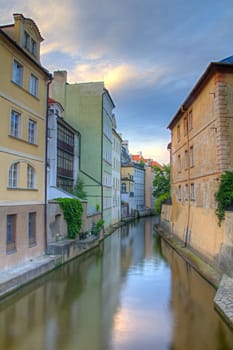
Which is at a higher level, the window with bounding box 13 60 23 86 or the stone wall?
the window with bounding box 13 60 23 86

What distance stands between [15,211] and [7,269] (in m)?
2.23

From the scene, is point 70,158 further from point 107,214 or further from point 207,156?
point 207,156

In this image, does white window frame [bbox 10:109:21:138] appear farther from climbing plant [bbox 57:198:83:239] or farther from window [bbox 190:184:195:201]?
window [bbox 190:184:195:201]

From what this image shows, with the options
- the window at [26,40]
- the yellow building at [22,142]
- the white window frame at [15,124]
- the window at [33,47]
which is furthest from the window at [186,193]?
the window at [26,40]

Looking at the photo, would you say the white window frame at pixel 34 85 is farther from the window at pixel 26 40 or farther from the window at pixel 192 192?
the window at pixel 192 192

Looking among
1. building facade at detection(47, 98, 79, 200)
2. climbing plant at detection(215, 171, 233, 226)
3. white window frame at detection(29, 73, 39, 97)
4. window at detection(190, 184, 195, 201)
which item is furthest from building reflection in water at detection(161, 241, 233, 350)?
building facade at detection(47, 98, 79, 200)

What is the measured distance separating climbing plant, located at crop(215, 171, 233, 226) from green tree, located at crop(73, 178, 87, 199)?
14.5 metres

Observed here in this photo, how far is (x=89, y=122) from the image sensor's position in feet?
97.2

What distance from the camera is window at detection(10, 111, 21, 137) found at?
13.0 m

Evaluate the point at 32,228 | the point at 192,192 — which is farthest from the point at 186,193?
the point at 32,228

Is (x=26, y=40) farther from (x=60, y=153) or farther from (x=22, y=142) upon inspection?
(x=60, y=153)

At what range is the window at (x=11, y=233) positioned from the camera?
12.5 metres

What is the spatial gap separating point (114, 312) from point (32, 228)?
641 centimetres

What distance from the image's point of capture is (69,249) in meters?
16.8
